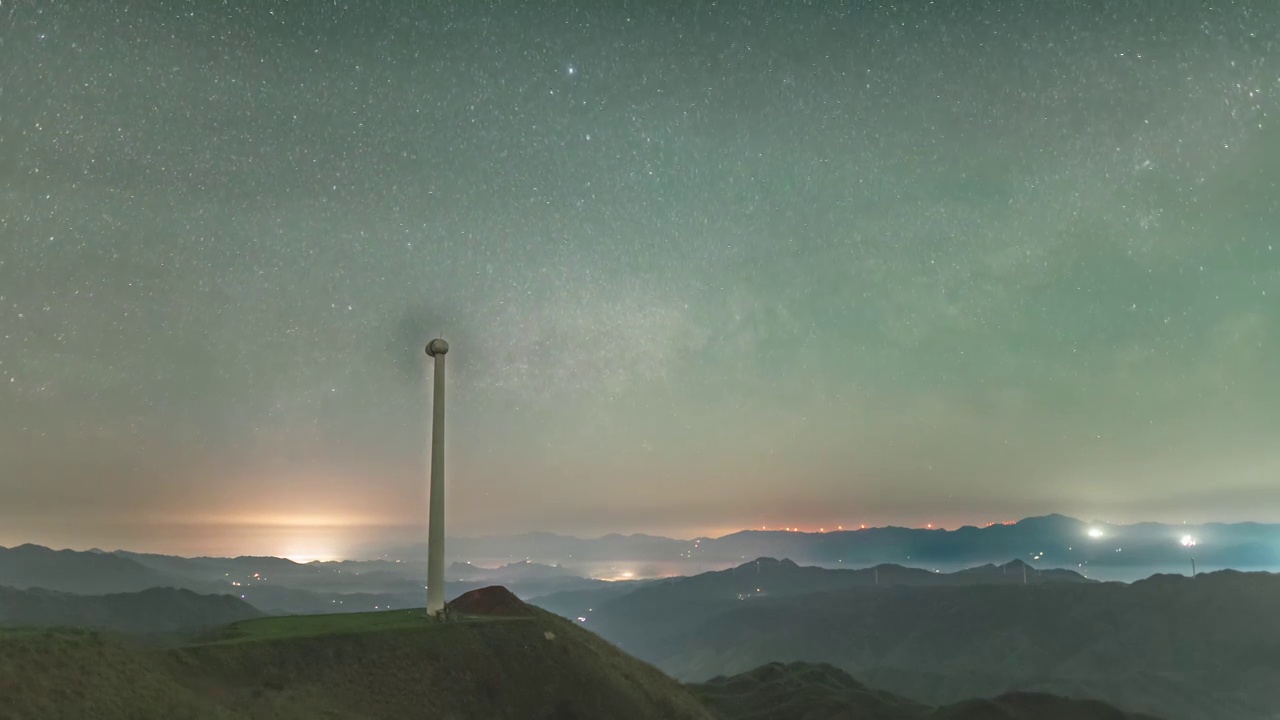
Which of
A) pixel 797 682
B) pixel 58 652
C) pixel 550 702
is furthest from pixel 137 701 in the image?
pixel 797 682

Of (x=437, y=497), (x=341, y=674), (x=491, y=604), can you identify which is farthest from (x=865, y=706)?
(x=341, y=674)

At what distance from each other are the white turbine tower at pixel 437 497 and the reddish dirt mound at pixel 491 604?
374 inches

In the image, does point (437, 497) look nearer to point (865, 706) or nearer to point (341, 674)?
point (341, 674)

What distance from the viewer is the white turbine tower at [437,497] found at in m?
65.5

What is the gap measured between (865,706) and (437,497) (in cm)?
10017

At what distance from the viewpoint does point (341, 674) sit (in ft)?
160

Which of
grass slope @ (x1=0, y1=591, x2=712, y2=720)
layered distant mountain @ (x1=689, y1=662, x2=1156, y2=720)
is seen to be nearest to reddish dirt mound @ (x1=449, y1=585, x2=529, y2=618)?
grass slope @ (x1=0, y1=591, x2=712, y2=720)

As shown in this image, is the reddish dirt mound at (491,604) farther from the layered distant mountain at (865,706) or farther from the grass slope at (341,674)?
the layered distant mountain at (865,706)

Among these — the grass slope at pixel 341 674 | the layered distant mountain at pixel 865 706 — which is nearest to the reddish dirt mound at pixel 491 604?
the grass slope at pixel 341 674

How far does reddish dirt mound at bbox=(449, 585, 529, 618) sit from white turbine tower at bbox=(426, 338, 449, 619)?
31.2ft

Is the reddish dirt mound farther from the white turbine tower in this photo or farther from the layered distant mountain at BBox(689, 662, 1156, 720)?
the layered distant mountain at BBox(689, 662, 1156, 720)

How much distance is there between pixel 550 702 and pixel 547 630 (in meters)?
9.68

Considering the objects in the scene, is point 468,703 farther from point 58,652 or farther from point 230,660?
point 58,652

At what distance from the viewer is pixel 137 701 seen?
3531 cm
